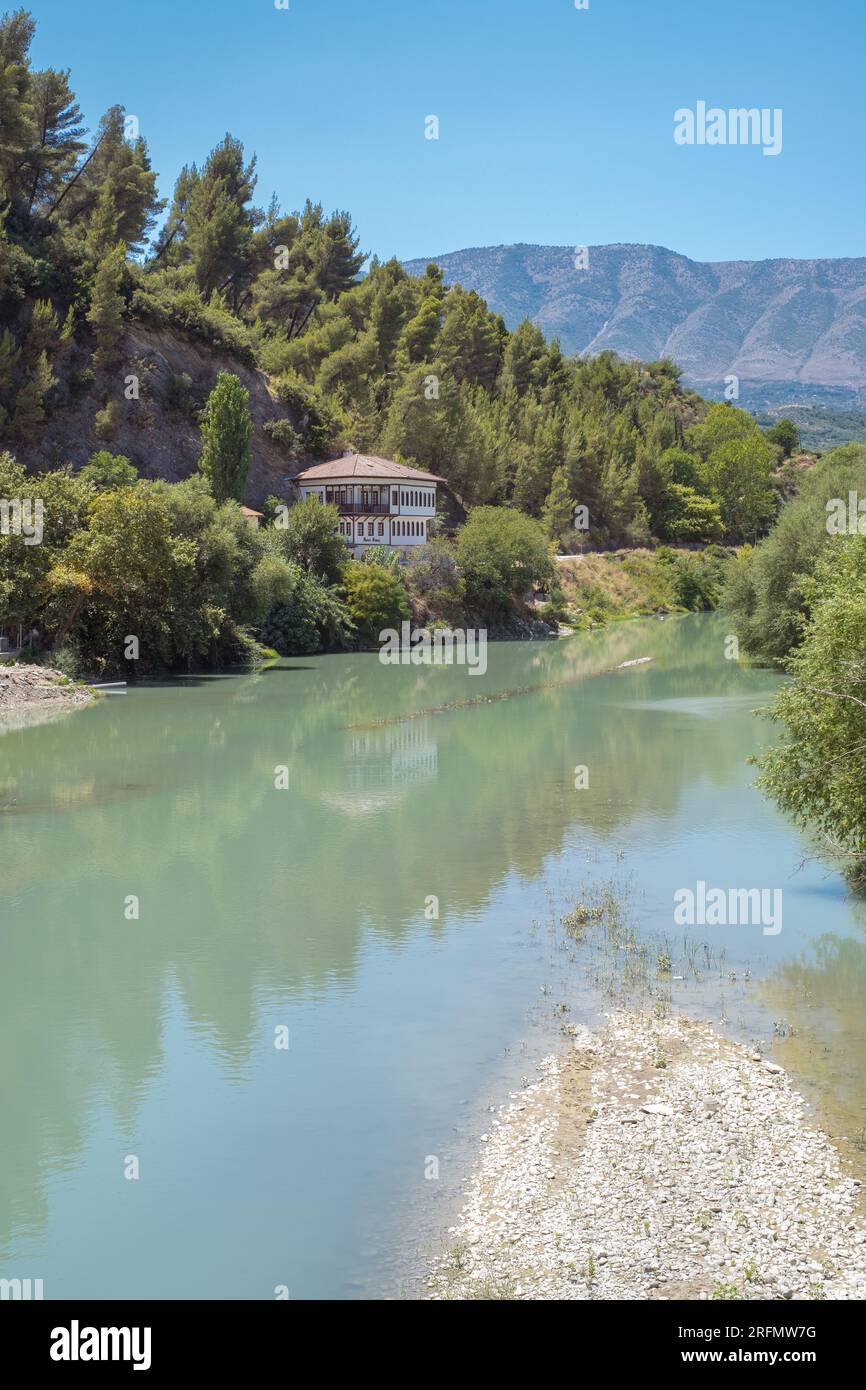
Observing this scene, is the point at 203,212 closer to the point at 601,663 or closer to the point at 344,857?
the point at 601,663

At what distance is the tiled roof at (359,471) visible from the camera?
76562mm

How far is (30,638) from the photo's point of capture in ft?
162

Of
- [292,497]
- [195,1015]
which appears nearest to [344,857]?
[195,1015]

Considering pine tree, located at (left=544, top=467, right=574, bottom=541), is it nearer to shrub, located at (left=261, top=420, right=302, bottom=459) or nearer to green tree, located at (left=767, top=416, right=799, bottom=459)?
shrub, located at (left=261, top=420, right=302, bottom=459)

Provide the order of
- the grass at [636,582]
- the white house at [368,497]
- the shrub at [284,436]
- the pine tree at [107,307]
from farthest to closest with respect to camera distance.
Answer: the grass at [636,582]
the shrub at [284,436]
the white house at [368,497]
the pine tree at [107,307]

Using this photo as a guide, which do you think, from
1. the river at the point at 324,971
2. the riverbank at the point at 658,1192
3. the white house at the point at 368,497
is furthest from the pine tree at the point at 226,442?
the riverbank at the point at 658,1192

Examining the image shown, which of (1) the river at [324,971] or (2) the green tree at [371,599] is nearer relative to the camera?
(1) the river at [324,971]

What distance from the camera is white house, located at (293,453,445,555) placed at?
3004 inches

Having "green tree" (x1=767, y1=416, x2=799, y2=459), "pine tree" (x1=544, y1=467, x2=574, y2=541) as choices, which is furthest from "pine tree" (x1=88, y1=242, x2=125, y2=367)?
"green tree" (x1=767, y1=416, x2=799, y2=459)

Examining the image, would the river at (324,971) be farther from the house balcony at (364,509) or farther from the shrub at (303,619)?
the house balcony at (364,509)

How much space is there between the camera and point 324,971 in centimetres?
1819

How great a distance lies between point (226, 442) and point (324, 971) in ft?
162

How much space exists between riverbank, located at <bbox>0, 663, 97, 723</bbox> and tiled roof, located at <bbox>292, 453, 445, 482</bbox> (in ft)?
105

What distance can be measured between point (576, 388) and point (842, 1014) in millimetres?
112571
